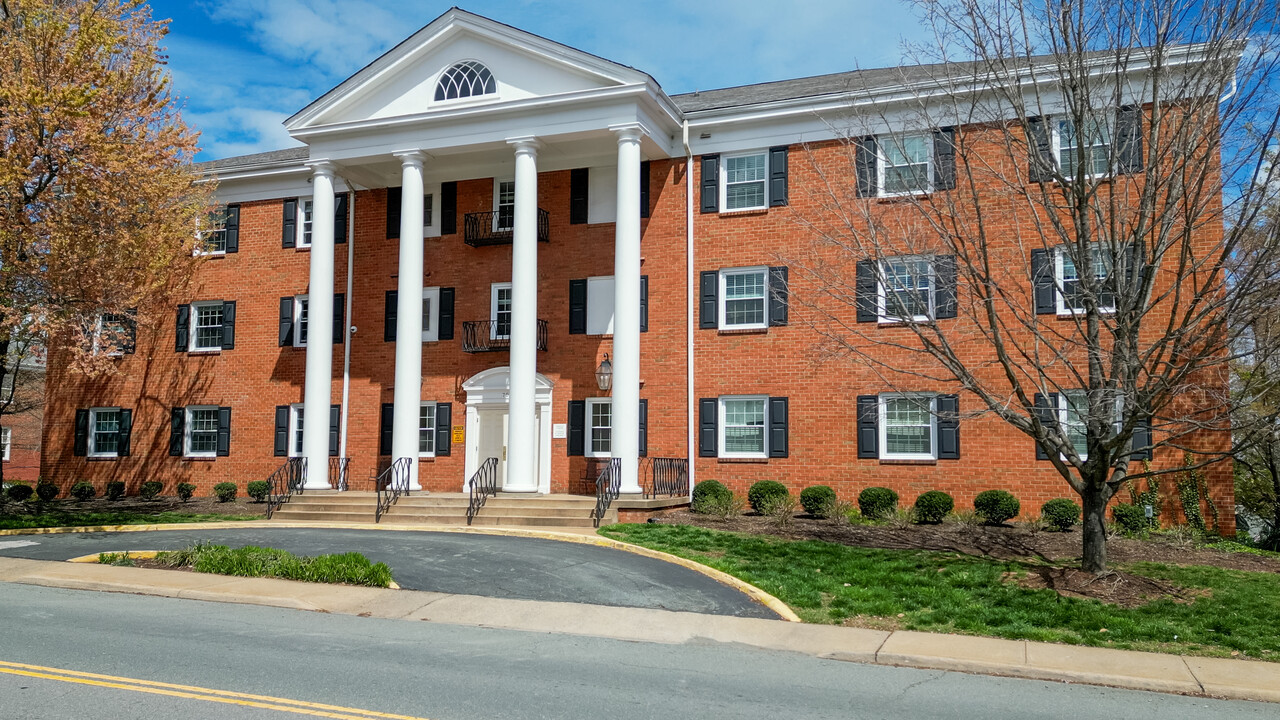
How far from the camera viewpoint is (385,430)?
2619 centimetres

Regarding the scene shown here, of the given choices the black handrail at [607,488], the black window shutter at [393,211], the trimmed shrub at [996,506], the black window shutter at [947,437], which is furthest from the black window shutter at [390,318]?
the trimmed shrub at [996,506]

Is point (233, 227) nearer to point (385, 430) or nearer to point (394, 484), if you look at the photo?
point (385, 430)

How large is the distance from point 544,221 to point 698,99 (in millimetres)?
5699

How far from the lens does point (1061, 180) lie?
1274 cm

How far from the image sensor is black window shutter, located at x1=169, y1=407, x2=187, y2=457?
94.3ft

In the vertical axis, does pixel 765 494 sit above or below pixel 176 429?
below

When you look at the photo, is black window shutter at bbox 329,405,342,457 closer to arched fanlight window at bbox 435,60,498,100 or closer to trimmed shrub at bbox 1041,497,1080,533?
arched fanlight window at bbox 435,60,498,100

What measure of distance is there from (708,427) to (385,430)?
876 cm

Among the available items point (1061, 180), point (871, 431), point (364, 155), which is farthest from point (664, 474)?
point (1061, 180)

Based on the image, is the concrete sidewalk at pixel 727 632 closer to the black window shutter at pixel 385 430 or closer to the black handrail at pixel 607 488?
the black handrail at pixel 607 488

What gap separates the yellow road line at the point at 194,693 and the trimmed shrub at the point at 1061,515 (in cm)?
1560

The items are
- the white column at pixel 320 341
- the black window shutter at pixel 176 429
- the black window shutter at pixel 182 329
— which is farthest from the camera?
the black window shutter at pixel 182 329

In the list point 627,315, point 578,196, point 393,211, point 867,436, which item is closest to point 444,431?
point 393,211

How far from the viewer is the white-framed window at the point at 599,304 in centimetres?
2469
